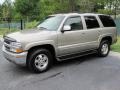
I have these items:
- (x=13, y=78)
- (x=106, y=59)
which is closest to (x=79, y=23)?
(x=106, y=59)

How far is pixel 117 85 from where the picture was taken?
4.40 m

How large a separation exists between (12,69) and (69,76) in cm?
193

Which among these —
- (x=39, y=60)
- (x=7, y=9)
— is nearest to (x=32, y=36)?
(x=39, y=60)

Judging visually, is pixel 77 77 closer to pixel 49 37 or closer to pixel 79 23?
pixel 49 37

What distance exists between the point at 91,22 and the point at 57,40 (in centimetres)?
183

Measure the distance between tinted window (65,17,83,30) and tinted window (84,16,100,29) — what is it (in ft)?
1.12

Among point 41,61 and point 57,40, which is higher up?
point 57,40

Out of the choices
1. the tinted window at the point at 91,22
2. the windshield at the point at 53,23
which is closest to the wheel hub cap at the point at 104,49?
the tinted window at the point at 91,22

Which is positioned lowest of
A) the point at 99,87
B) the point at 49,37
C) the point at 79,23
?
the point at 99,87

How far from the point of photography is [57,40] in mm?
5344

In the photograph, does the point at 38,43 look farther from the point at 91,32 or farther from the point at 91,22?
the point at 91,22

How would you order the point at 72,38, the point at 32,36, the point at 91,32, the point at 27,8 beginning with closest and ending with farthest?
the point at 32,36, the point at 72,38, the point at 91,32, the point at 27,8

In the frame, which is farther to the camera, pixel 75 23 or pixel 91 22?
pixel 91 22

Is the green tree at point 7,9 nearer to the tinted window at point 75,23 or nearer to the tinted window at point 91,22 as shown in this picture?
the tinted window at point 91,22
